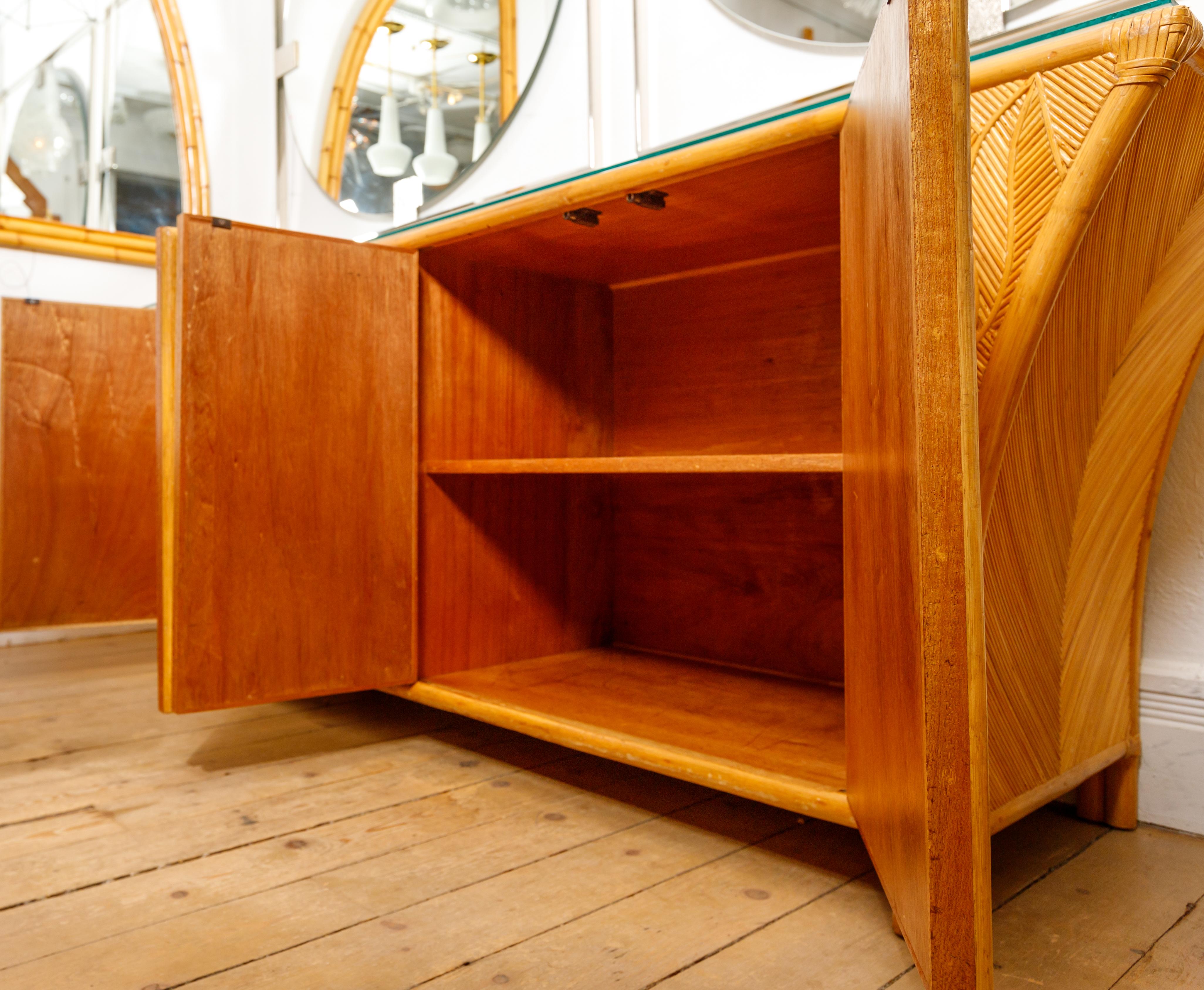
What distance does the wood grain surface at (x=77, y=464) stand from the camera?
198cm

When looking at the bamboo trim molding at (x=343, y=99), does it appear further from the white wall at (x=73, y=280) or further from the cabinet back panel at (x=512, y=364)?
the cabinet back panel at (x=512, y=364)

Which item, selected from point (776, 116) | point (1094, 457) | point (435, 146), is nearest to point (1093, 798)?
point (1094, 457)

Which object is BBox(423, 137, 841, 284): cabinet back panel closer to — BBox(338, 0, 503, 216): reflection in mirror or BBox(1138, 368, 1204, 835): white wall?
BBox(1138, 368, 1204, 835): white wall

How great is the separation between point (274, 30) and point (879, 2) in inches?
79.3

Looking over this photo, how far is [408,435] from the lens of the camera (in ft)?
4.06

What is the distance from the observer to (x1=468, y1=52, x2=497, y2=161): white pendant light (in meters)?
1.82

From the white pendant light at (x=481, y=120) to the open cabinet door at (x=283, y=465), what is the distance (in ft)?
2.29

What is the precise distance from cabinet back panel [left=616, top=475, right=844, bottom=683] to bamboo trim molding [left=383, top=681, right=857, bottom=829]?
0.35 meters

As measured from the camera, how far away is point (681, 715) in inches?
42.3

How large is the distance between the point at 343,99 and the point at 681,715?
6.23 ft

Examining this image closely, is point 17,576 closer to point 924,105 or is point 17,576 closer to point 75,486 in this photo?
point 75,486

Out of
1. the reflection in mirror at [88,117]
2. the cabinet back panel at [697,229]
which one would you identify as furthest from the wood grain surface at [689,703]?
the reflection in mirror at [88,117]

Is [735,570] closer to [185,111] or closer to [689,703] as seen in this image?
[689,703]

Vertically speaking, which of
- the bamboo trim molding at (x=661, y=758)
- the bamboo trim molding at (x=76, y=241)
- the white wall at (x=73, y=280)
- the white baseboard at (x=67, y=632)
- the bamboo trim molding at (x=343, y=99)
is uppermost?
the bamboo trim molding at (x=343, y=99)
